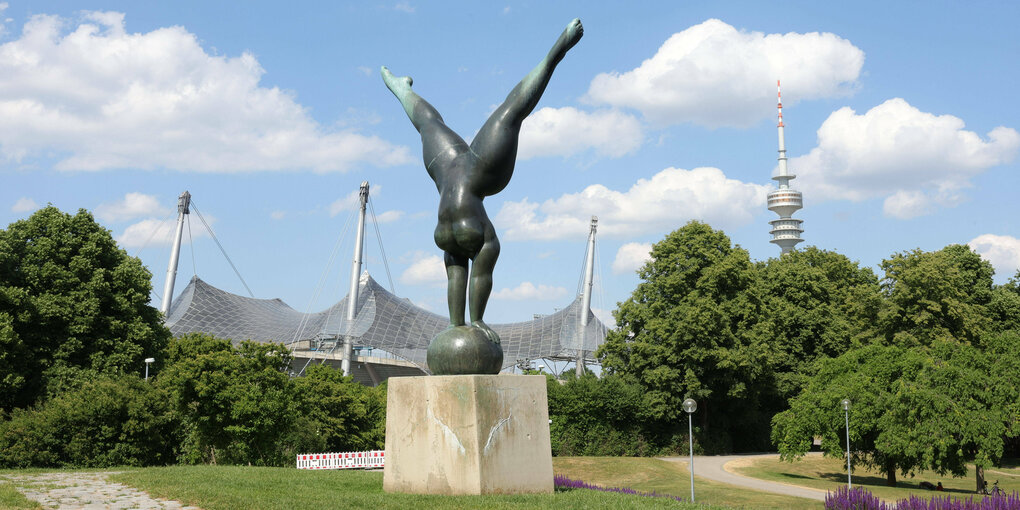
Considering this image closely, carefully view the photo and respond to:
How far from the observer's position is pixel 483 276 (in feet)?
35.3

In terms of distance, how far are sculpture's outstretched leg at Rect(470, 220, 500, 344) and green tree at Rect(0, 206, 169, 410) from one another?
17.9 meters

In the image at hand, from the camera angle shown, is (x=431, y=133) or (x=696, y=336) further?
(x=696, y=336)

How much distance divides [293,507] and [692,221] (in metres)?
32.4

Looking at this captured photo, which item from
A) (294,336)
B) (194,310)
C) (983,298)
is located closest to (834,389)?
(983,298)

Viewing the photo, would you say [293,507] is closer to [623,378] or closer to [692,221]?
[623,378]

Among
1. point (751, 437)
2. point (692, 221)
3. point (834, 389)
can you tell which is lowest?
point (751, 437)

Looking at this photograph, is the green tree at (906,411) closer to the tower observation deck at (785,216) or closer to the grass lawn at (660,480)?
the grass lawn at (660,480)

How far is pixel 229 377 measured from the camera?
26.2 meters

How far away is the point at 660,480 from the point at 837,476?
8.57 meters

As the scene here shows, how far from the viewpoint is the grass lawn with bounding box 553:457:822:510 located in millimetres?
22891

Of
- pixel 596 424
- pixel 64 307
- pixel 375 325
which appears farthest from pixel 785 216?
pixel 64 307

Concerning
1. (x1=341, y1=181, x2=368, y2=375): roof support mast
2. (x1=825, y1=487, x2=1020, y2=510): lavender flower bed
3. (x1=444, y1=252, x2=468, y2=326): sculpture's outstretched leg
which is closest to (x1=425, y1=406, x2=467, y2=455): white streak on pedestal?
(x1=444, y1=252, x2=468, y2=326): sculpture's outstretched leg

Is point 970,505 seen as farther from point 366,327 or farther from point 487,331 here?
point 366,327

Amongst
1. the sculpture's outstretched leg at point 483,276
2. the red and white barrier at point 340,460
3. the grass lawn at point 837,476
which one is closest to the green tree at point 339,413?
the red and white barrier at point 340,460
